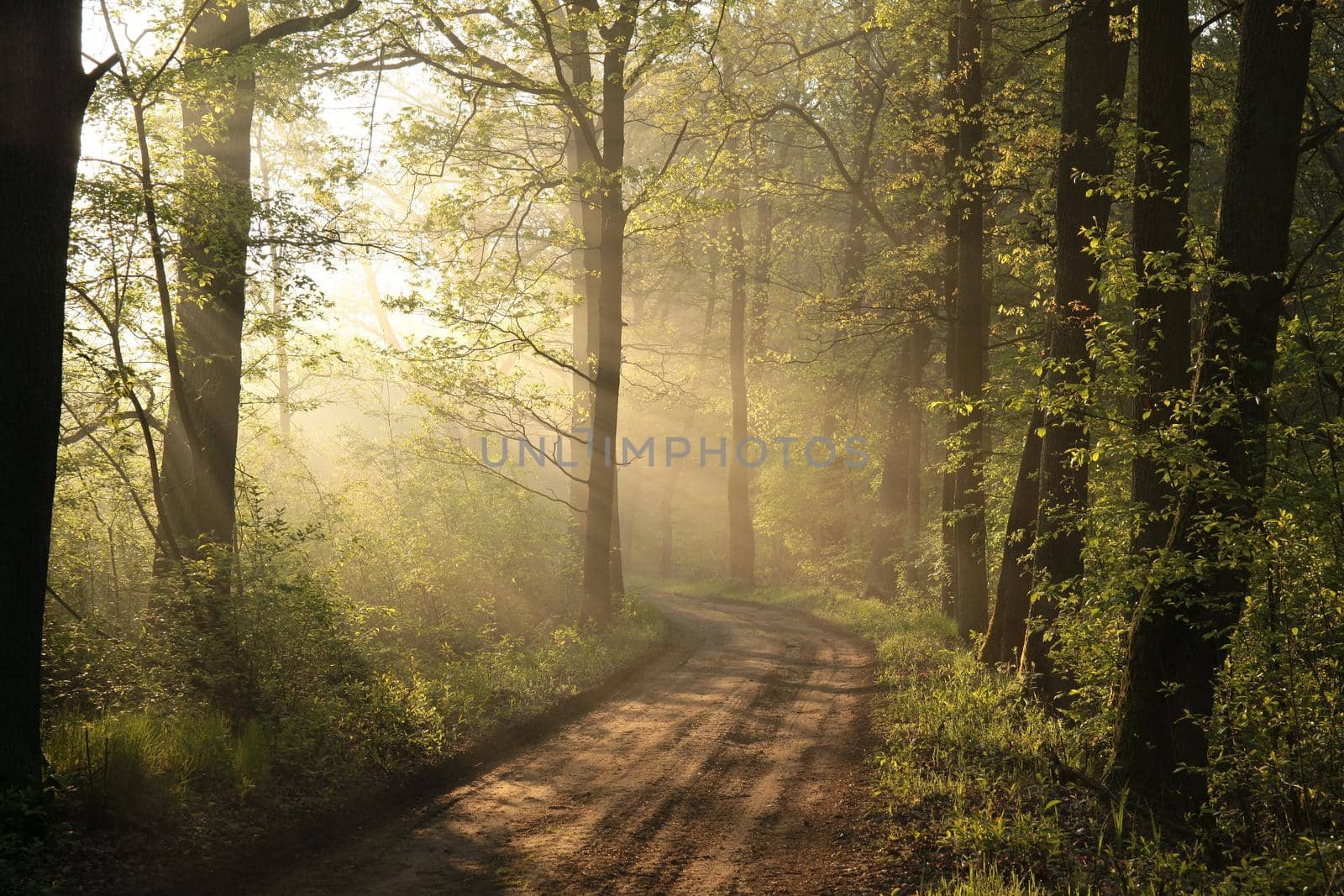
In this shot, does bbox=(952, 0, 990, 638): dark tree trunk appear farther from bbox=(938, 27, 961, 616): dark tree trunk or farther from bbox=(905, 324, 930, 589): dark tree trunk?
bbox=(905, 324, 930, 589): dark tree trunk

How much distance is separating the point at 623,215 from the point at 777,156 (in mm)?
19222

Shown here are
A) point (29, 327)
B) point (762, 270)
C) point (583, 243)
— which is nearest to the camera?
point (29, 327)

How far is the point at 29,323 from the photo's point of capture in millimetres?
5773

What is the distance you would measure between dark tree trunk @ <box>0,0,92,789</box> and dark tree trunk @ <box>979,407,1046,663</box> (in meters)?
11.2

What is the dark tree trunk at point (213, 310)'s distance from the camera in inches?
393

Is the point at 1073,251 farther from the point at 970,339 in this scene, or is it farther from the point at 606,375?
the point at 606,375

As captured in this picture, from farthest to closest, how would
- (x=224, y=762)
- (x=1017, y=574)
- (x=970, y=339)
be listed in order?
1. (x=970, y=339)
2. (x=1017, y=574)
3. (x=224, y=762)

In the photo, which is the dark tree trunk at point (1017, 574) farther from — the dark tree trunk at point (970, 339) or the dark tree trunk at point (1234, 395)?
the dark tree trunk at point (1234, 395)

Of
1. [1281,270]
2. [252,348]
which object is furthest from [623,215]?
[1281,270]

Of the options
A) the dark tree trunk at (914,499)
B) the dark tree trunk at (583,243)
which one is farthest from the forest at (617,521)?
the dark tree trunk at (914,499)

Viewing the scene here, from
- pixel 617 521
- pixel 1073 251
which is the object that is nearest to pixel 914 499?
pixel 617 521

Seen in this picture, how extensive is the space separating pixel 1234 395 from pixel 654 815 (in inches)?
225

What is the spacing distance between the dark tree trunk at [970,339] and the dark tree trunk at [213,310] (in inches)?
427

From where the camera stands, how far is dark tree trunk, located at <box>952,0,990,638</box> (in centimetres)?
1443
